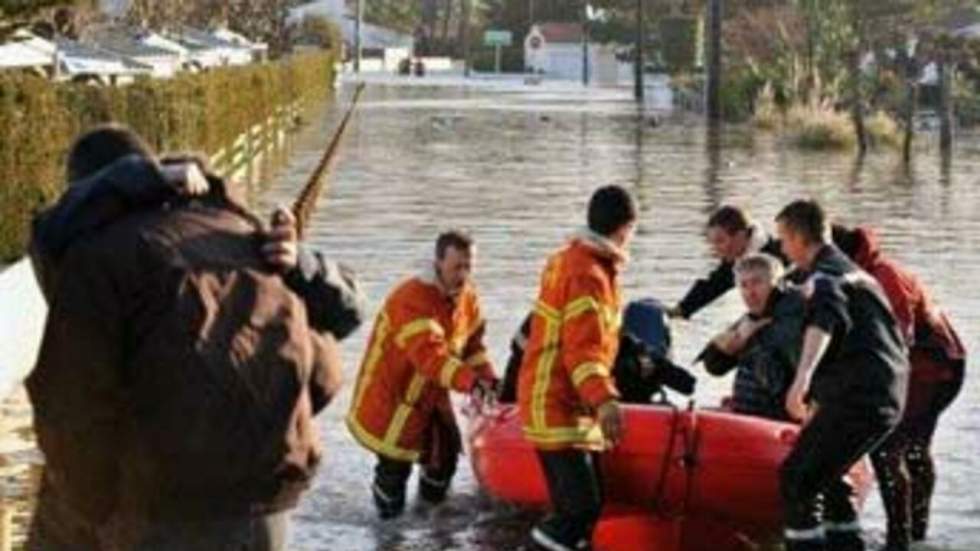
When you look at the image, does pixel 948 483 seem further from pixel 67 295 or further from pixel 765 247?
pixel 67 295

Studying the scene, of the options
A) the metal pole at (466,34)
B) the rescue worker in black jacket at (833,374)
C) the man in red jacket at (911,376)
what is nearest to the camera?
the rescue worker in black jacket at (833,374)

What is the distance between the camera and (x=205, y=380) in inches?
185

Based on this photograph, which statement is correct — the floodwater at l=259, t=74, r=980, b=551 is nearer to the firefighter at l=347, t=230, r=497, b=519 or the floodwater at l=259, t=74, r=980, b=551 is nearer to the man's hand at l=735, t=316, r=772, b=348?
the firefighter at l=347, t=230, r=497, b=519

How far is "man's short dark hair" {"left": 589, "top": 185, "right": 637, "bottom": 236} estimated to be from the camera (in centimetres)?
796

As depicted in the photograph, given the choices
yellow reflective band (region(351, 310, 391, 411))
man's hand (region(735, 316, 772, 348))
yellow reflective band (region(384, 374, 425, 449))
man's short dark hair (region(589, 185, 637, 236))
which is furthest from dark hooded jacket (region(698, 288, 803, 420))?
yellow reflective band (region(351, 310, 391, 411))

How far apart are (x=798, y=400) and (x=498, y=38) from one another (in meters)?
136

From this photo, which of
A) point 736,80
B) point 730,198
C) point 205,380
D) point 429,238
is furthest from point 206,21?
point 205,380

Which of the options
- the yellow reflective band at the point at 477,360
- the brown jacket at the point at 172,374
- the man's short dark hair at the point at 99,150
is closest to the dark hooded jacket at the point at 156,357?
the brown jacket at the point at 172,374

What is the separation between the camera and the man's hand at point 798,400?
8.33 m

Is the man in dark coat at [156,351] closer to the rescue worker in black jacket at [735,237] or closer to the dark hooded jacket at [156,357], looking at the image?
the dark hooded jacket at [156,357]

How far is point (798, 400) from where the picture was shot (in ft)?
27.7

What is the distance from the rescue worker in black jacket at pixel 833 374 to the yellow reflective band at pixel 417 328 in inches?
74.8

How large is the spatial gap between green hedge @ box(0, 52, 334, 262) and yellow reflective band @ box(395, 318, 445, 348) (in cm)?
789

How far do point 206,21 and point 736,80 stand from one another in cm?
3607
